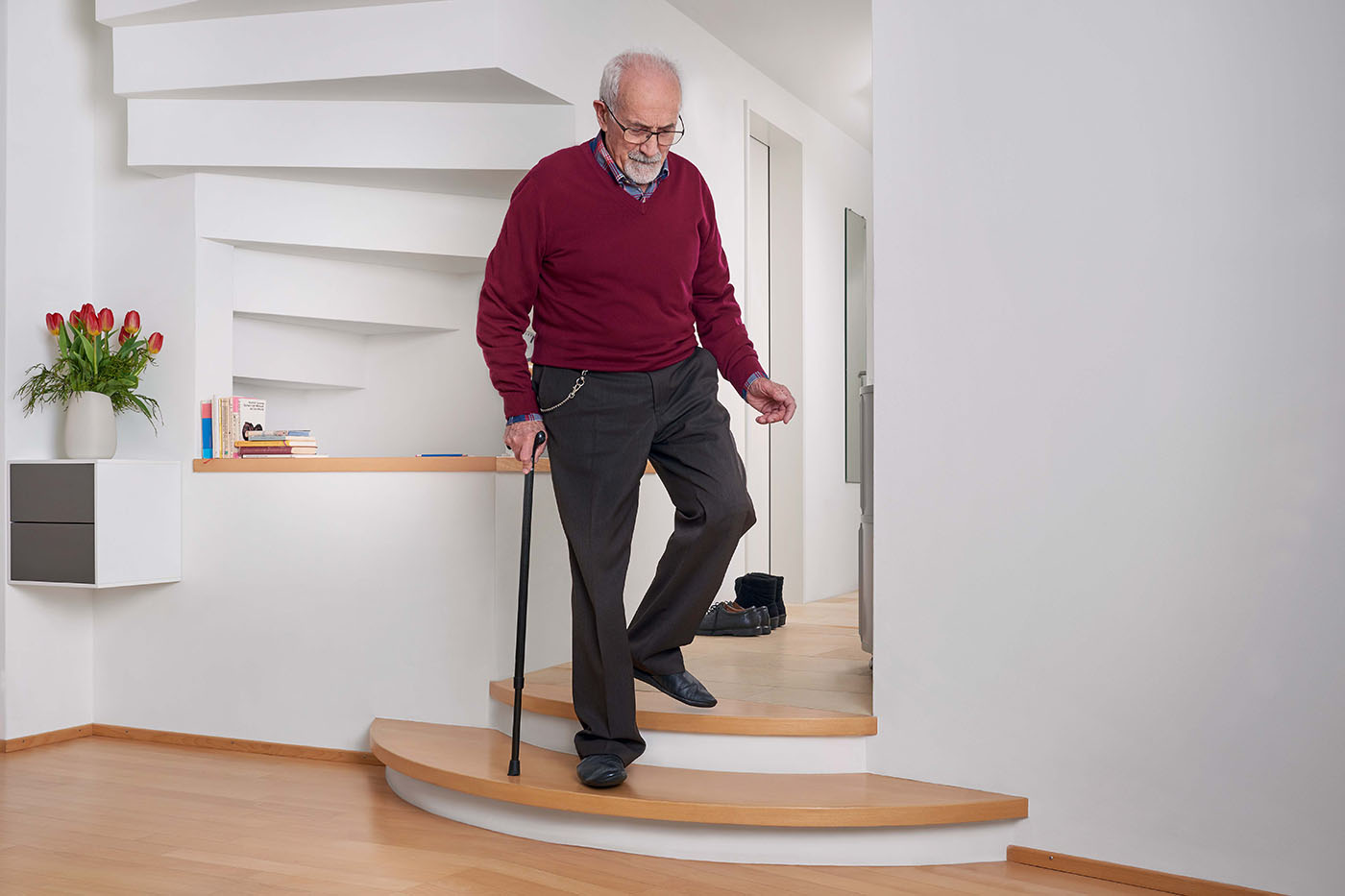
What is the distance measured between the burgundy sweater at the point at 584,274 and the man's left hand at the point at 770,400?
0.20 metres

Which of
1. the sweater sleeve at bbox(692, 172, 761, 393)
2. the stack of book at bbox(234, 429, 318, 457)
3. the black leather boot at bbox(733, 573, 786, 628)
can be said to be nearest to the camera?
the sweater sleeve at bbox(692, 172, 761, 393)

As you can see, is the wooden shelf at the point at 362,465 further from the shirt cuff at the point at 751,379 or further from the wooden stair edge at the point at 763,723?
the wooden stair edge at the point at 763,723

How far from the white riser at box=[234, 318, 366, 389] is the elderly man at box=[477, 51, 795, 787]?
6.50ft

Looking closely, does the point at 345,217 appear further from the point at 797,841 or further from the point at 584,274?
the point at 797,841

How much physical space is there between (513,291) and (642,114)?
48cm

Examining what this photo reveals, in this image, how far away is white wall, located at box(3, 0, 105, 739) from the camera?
3.78 metres

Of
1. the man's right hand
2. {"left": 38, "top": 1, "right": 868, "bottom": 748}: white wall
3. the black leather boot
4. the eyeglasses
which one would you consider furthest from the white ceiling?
the man's right hand

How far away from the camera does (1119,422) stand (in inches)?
95.1


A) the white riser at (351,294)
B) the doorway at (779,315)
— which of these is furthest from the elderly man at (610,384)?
the doorway at (779,315)

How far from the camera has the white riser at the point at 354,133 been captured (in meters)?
3.80

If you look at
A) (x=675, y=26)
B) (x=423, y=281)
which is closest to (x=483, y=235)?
(x=423, y=281)

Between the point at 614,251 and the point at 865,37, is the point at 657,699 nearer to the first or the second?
the point at 614,251

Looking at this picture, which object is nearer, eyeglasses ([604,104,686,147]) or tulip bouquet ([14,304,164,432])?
eyeglasses ([604,104,686,147])

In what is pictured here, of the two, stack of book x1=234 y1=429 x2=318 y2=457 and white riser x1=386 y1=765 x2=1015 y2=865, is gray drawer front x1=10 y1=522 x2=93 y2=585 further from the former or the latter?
white riser x1=386 y1=765 x2=1015 y2=865
